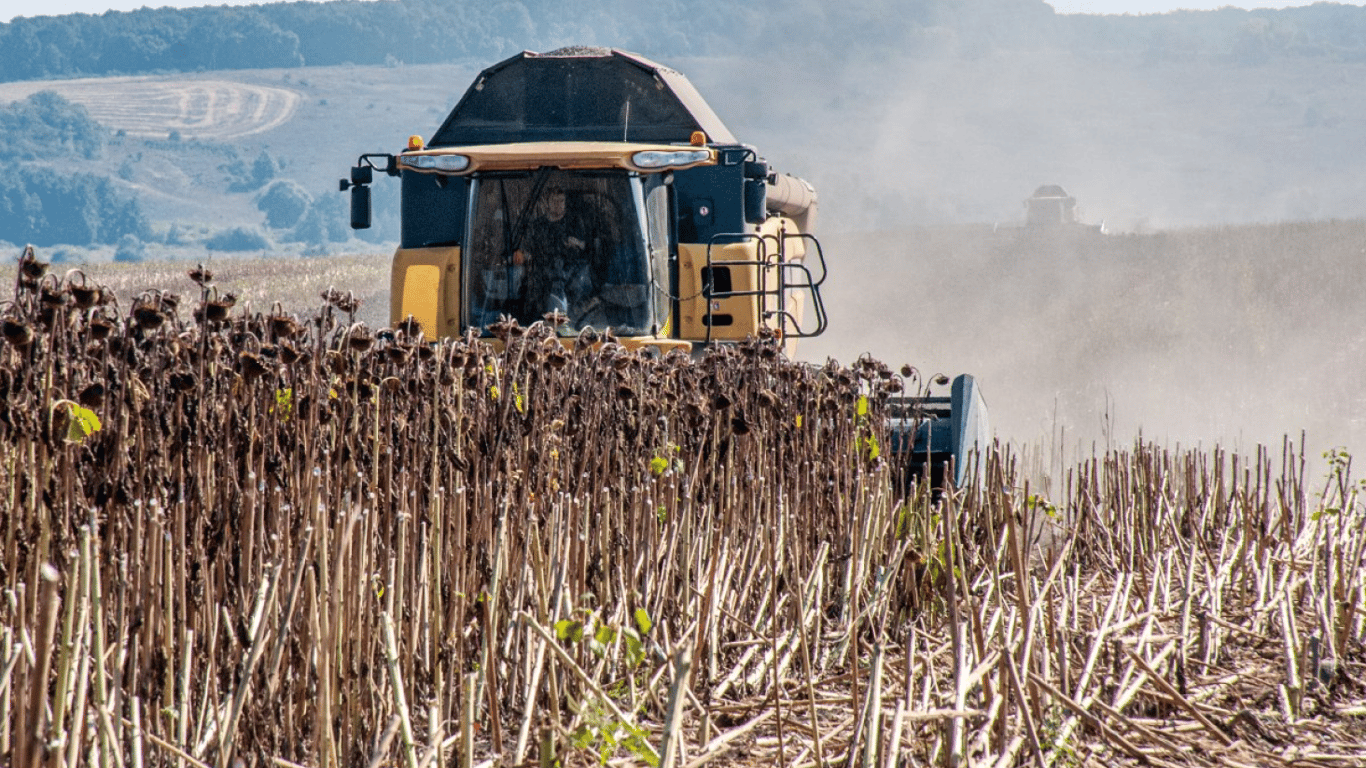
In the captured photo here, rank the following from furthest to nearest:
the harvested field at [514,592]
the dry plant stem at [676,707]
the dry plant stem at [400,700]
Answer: the harvested field at [514,592] < the dry plant stem at [400,700] < the dry plant stem at [676,707]

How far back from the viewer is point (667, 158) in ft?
27.4

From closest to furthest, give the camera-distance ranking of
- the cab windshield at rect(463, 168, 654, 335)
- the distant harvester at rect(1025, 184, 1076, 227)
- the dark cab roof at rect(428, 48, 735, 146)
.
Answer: the cab windshield at rect(463, 168, 654, 335) < the dark cab roof at rect(428, 48, 735, 146) < the distant harvester at rect(1025, 184, 1076, 227)

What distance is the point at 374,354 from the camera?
165 inches

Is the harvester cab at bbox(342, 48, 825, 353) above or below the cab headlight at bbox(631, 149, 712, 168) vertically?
below

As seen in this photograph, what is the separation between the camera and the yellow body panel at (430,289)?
898 cm

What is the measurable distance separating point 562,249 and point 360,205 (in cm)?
166

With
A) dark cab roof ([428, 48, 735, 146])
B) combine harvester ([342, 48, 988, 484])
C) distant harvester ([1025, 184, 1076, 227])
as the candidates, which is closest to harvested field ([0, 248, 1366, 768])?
combine harvester ([342, 48, 988, 484])

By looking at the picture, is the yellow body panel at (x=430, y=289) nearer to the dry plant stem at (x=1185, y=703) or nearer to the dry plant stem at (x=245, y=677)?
the dry plant stem at (x=1185, y=703)

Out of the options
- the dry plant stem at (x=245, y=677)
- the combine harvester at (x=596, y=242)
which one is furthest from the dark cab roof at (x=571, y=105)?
the dry plant stem at (x=245, y=677)

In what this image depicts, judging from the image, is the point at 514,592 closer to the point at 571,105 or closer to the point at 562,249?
the point at 562,249

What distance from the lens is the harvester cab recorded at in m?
8.45

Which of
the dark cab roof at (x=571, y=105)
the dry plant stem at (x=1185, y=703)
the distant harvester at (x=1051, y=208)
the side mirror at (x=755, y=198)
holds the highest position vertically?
the distant harvester at (x=1051, y=208)

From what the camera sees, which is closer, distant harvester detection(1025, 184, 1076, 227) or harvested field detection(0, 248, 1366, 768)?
harvested field detection(0, 248, 1366, 768)

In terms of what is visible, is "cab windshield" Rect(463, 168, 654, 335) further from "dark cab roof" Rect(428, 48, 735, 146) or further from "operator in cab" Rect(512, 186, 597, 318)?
"dark cab roof" Rect(428, 48, 735, 146)
